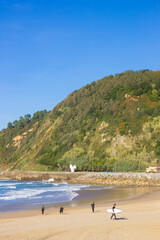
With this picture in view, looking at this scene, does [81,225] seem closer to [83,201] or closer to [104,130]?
[83,201]

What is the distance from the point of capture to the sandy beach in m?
19.5

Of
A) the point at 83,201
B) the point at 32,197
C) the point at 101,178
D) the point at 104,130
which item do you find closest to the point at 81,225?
the point at 83,201

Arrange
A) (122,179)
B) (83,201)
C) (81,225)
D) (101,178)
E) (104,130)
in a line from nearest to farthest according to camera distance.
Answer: (81,225)
(83,201)
(122,179)
(101,178)
(104,130)

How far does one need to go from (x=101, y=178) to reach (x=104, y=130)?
38878 millimetres

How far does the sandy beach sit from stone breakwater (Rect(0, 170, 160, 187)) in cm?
3642

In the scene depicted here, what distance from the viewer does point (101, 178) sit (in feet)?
258

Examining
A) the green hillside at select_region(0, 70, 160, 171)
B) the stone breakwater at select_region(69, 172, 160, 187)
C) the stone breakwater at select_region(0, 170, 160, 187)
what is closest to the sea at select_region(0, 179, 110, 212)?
the stone breakwater at select_region(69, 172, 160, 187)

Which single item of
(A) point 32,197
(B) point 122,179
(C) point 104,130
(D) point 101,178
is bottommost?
(A) point 32,197

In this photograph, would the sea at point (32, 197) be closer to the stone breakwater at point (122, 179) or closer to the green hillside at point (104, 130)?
the stone breakwater at point (122, 179)

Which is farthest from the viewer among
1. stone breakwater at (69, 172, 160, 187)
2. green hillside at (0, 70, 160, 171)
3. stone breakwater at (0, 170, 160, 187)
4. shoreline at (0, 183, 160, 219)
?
green hillside at (0, 70, 160, 171)

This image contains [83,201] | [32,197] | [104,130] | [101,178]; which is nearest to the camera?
[83,201]

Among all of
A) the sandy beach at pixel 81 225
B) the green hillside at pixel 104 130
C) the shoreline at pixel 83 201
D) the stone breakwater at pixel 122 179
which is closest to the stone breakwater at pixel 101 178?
the stone breakwater at pixel 122 179

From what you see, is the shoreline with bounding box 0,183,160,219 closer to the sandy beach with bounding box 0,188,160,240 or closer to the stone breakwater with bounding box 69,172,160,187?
the sandy beach with bounding box 0,188,160,240

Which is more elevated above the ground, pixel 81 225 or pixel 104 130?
pixel 104 130
